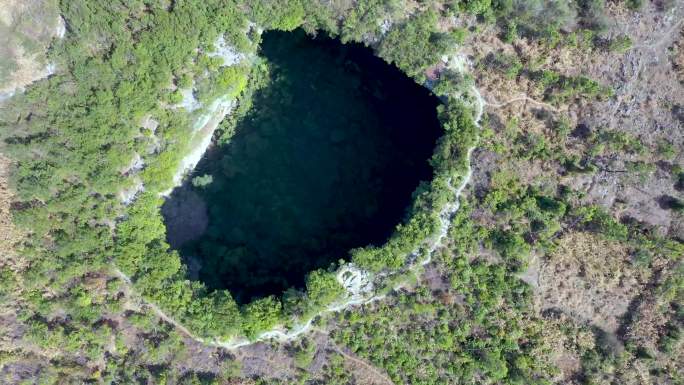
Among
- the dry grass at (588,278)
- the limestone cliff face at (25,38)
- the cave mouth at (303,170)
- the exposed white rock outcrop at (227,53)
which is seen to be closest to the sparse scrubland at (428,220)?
the dry grass at (588,278)

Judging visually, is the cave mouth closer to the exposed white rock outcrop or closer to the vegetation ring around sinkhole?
the exposed white rock outcrop

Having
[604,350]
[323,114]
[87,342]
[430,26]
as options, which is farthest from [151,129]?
[604,350]

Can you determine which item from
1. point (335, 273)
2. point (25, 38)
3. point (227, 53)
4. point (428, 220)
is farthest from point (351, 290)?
point (25, 38)

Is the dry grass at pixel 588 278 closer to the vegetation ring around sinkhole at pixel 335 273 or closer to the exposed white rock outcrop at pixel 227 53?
the vegetation ring around sinkhole at pixel 335 273

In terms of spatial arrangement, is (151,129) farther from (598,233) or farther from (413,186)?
(598,233)

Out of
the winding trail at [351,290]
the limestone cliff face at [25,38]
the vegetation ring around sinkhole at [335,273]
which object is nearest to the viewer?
the limestone cliff face at [25,38]
